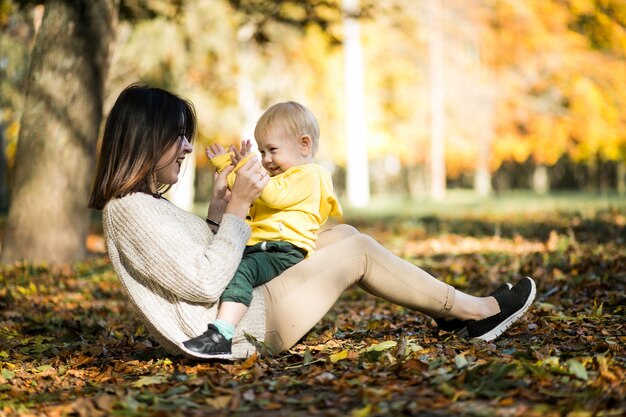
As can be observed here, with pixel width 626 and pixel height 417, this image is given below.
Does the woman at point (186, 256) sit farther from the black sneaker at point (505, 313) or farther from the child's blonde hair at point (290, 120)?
the child's blonde hair at point (290, 120)

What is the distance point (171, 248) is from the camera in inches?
135

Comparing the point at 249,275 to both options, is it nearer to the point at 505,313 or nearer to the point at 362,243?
the point at 362,243

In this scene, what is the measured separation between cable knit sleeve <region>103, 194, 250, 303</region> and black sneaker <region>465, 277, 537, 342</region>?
134cm

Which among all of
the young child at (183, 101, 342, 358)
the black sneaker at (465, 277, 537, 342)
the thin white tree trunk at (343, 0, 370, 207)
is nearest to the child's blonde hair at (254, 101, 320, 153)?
the young child at (183, 101, 342, 358)

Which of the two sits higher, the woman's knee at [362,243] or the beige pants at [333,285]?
the woman's knee at [362,243]

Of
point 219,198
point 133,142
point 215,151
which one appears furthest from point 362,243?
point 133,142

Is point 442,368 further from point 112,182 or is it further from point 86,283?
point 86,283

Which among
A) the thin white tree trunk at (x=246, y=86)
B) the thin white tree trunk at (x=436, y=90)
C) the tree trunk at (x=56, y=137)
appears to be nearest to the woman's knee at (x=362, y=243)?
the tree trunk at (x=56, y=137)

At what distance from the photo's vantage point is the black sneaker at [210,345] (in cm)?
346

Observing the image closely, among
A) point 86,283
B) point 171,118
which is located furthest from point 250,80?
point 171,118

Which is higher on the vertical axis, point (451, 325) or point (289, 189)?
point (289, 189)

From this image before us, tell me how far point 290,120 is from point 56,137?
493 centimetres

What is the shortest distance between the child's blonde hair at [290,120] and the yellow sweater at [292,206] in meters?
0.22

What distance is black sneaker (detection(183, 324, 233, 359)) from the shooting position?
A: 11.3ft
